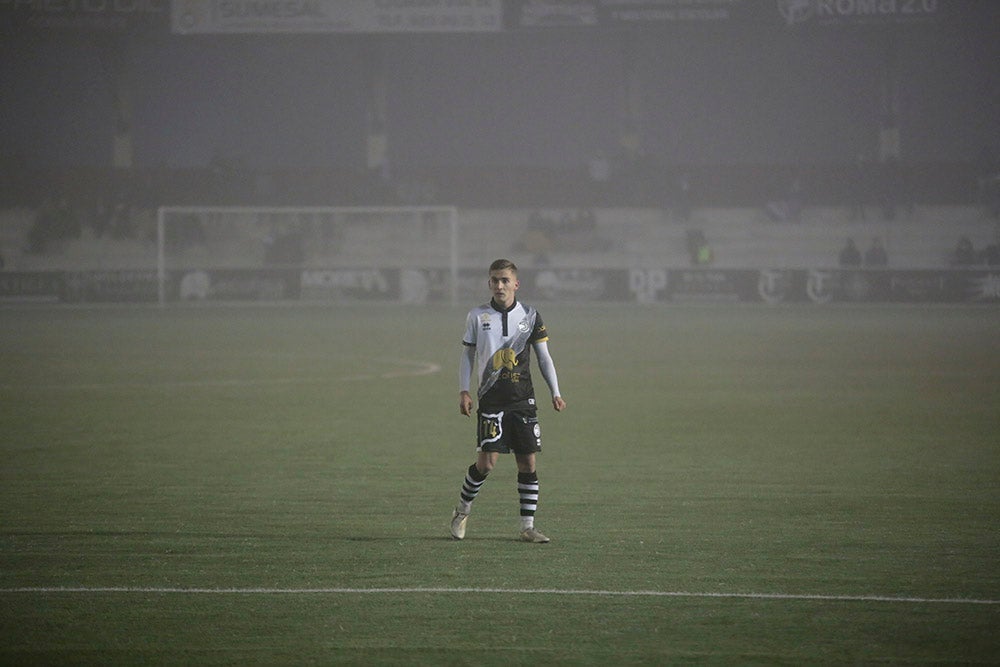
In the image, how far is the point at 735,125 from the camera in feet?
177

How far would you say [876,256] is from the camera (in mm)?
46750

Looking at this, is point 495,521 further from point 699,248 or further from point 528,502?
point 699,248

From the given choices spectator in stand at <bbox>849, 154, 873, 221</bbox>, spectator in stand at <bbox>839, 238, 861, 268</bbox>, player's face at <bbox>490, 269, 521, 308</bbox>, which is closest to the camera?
player's face at <bbox>490, 269, 521, 308</bbox>

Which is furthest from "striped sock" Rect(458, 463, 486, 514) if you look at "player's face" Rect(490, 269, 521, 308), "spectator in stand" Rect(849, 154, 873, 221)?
"spectator in stand" Rect(849, 154, 873, 221)

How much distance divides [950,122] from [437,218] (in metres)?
21.7

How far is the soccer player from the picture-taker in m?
8.38

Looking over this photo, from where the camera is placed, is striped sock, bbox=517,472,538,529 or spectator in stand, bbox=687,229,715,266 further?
spectator in stand, bbox=687,229,715,266

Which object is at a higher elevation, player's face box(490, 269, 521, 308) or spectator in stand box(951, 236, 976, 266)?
A: spectator in stand box(951, 236, 976, 266)

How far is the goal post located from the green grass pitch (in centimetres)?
2325

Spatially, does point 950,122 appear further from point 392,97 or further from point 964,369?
point 964,369

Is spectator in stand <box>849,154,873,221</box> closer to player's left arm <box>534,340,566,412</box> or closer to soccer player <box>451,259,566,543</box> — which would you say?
player's left arm <box>534,340,566,412</box>

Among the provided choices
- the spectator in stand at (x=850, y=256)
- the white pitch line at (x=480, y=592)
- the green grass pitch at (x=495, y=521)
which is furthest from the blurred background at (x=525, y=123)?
the white pitch line at (x=480, y=592)

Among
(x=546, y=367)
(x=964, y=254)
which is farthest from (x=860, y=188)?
(x=546, y=367)

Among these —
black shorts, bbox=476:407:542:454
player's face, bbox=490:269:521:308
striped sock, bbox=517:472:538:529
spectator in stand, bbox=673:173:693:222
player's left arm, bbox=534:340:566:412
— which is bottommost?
striped sock, bbox=517:472:538:529
